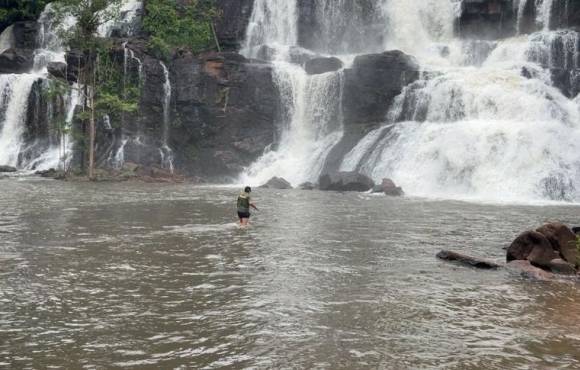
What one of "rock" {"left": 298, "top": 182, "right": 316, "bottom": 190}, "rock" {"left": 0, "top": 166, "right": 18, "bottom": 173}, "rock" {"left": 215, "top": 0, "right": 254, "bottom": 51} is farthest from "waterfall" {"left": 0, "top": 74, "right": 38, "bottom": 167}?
"rock" {"left": 298, "top": 182, "right": 316, "bottom": 190}

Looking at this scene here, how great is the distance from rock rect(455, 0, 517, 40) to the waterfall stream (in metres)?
0.85

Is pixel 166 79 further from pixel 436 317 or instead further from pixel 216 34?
pixel 436 317

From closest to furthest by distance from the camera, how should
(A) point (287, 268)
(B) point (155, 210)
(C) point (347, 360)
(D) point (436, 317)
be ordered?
1. (C) point (347, 360)
2. (D) point (436, 317)
3. (A) point (287, 268)
4. (B) point (155, 210)

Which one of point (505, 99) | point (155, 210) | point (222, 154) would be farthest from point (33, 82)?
point (505, 99)

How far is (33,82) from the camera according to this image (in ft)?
145

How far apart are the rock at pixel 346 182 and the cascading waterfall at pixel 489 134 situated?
1736mm

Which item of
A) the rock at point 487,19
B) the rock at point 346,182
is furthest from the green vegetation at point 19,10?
the rock at point 487,19

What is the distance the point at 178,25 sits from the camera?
47.1m

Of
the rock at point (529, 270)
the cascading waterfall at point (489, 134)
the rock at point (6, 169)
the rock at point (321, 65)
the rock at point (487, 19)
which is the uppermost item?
the rock at point (487, 19)

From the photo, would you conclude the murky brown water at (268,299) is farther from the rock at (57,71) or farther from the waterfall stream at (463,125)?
the rock at (57,71)

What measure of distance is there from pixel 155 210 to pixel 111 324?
13.5 metres

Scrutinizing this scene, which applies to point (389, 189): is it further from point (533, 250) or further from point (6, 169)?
point (6, 169)

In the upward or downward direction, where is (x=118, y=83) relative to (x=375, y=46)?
downward

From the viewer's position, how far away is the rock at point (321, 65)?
4366 cm
